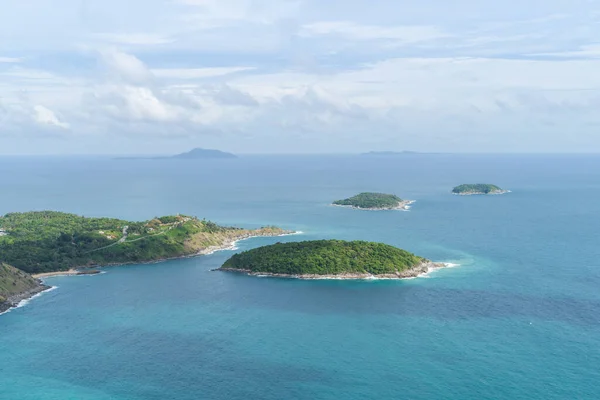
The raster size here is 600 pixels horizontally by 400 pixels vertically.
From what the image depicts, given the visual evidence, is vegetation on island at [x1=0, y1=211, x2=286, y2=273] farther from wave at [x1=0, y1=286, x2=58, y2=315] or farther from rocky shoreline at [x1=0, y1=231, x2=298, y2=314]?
wave at [x1=0, y1=286, x2=58, y2=315]

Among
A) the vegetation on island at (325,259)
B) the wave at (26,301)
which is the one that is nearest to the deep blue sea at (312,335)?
the wave at (26,301)

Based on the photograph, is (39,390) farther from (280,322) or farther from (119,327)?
(280,322)

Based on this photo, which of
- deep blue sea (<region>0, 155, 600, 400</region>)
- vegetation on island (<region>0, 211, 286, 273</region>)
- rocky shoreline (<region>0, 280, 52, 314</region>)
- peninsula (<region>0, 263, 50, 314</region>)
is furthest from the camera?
vegetation on island (<region>0, 211, 286, 273</region>)

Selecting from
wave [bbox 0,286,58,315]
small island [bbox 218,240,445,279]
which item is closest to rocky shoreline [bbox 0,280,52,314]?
wave [bbox 0,286,58,315]

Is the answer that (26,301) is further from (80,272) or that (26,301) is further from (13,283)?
(80,272)

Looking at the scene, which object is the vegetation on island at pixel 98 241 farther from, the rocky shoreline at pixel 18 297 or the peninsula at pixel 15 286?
the rocky shoreline at pixel 18 297

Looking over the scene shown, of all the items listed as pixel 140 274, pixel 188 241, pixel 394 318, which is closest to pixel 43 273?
pixel 140 274
